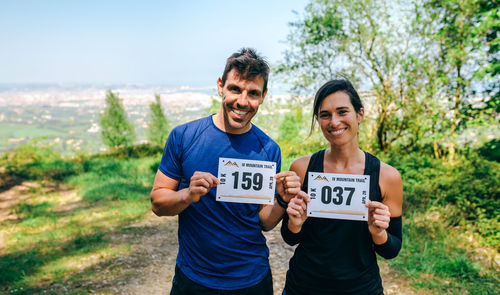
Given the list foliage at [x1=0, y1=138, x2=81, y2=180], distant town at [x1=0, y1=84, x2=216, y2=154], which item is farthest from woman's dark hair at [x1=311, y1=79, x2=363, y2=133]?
distant town at [x1=0, y1=84, x2=216, y2=154]

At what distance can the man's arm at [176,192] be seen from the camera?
1876mm

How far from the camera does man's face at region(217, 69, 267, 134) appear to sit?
204cm

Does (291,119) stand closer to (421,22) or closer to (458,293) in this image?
(421,22)

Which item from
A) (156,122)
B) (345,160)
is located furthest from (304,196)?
(156,122)

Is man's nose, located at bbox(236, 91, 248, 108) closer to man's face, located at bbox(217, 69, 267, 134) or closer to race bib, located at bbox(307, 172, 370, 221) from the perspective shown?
man's face, located at bbox(217, 69, 267, 134)

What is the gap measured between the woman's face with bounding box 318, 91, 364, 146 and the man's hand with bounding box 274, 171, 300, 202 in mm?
342

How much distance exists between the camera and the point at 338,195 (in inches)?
76.3

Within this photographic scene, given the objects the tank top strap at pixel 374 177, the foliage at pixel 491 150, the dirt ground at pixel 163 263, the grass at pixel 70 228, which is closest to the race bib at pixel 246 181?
the tank top strap at pixel 374 177

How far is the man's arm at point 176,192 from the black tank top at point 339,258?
0.73 m

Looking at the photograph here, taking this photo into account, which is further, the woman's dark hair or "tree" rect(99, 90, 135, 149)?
"tree" rect(99, 90, 135, 149)

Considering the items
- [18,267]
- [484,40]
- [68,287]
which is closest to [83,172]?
[18,267]

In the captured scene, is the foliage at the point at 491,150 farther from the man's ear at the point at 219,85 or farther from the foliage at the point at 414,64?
the man's ear at the point at 219,85

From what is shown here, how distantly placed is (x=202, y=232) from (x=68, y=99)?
122479mm

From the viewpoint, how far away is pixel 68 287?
4.68 m
